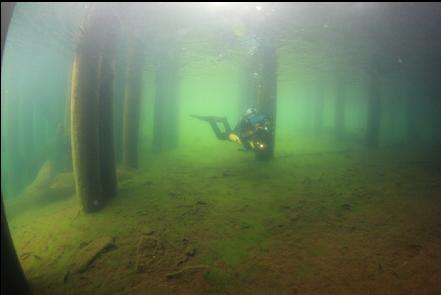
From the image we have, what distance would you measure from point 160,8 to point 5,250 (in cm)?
1213

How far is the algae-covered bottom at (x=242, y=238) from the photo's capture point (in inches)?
188

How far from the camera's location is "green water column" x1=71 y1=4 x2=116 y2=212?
671 cm

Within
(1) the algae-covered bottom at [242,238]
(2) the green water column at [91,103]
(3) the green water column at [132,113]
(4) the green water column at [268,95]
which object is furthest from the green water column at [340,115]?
(2) the green water column at [91,103]

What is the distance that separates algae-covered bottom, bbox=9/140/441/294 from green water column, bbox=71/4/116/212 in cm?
75

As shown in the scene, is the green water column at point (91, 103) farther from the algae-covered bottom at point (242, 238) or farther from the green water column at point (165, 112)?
the green water column at point (165, 112)

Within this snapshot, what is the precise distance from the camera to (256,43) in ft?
62.6

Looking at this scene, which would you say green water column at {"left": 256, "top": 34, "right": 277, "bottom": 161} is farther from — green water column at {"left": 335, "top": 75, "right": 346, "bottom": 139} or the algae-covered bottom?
green water column at {"left": 335, "top": 75, "right": 346, "bottom": 139}

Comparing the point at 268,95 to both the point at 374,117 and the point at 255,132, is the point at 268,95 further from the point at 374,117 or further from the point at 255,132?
the point at 374,117

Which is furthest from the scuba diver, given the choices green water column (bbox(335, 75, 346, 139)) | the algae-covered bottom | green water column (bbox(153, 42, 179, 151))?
green water column (bbox(335, 75, 346, 139))

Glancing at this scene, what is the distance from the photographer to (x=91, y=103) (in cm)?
677

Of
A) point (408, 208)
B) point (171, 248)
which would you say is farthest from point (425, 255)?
point (171, 248)

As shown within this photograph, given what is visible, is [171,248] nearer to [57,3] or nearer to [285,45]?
[57,3]

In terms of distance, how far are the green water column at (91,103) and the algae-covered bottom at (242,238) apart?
2.46 ft

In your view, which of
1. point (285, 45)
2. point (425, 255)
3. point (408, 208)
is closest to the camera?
point (425, 255)
